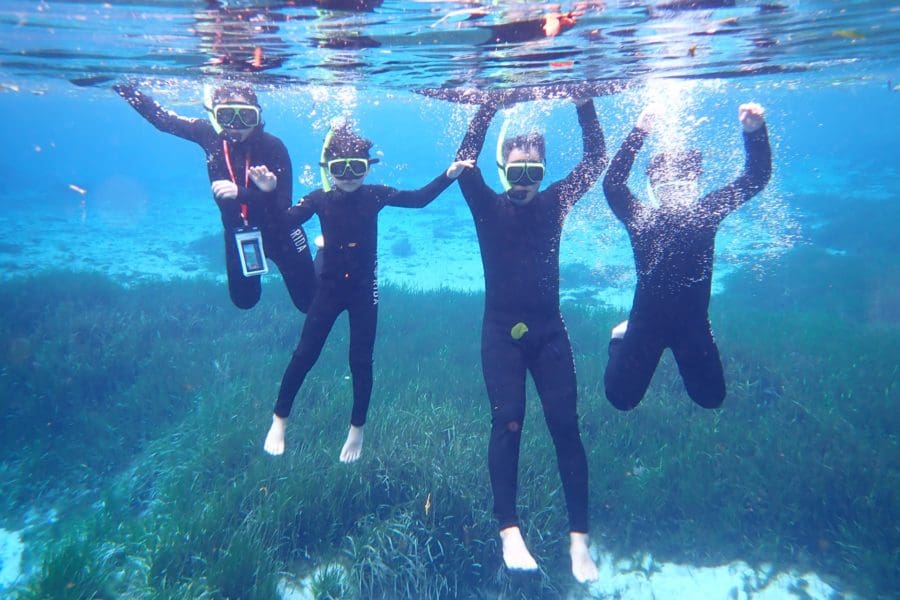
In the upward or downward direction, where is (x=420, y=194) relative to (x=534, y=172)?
downward

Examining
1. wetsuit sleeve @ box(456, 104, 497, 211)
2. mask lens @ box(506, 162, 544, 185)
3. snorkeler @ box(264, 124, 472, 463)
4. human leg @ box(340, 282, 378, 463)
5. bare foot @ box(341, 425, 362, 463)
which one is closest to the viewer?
mask lens @ box(506, 162, 544, 185)

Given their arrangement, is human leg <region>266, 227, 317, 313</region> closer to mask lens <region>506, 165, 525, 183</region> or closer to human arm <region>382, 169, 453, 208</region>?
human arm <region>382, 169, 453, 208</region>

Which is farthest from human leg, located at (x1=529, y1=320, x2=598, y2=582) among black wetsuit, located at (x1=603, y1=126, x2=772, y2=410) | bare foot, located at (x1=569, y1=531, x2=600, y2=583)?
black wetsuit, located at (x1=603, y1=126, x2=772, y2=410)

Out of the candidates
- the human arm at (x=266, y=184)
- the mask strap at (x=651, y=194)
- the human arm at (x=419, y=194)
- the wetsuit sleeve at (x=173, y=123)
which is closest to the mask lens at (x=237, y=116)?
the human arm at (x=266, y=184)

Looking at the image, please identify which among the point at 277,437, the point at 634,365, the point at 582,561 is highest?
the point at 634,365

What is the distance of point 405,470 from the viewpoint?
656cm

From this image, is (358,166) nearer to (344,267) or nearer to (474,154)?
(344,267)

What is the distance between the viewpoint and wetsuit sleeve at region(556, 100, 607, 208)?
5.14m

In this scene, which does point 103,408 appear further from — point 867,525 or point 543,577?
point 867,525

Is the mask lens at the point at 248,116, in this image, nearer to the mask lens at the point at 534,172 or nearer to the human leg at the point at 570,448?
the mask lens at the point at 534,172

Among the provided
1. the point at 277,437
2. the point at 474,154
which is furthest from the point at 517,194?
the point at 277,437

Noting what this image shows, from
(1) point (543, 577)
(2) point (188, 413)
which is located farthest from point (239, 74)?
(1) point (543, 577)

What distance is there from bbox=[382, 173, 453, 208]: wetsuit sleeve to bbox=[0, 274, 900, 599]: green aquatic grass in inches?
139

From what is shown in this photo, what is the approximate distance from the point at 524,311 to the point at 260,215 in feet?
10.9
